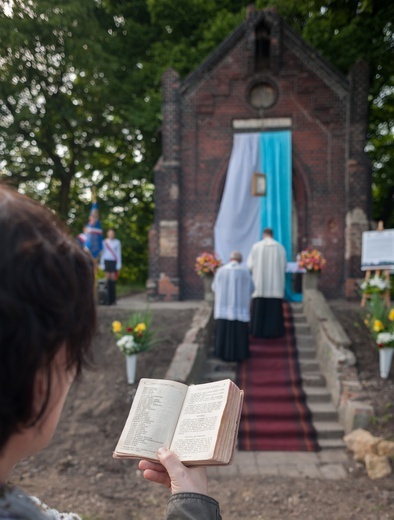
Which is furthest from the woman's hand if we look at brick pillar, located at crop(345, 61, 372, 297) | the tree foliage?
the tree foliage

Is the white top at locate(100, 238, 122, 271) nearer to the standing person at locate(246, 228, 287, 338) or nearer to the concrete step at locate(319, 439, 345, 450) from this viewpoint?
the standing person at locate(246, 228, 287, 338)

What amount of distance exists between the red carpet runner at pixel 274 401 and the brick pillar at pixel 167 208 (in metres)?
4.54

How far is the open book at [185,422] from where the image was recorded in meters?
1.68

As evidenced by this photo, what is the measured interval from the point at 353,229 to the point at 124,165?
9.88 metres

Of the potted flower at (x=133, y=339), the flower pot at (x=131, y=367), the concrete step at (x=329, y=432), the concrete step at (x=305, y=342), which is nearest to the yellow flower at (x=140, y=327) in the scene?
the potted flower at (x=133, y=339)

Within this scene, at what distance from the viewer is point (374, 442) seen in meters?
6.70

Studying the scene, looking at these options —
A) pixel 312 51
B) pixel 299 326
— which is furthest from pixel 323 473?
pixel 312 51

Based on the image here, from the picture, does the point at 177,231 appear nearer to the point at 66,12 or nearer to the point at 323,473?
the point at 66,12

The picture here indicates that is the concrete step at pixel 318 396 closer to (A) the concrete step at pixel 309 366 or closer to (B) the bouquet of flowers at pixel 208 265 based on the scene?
(A) the concrete step at pixel 309 366

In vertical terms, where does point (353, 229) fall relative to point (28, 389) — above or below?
above

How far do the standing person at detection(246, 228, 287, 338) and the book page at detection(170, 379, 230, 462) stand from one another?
28.2 ft

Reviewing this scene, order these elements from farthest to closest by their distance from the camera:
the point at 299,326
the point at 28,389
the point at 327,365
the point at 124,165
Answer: the point at 124,165 < the point at 299,326 < the point at 327,365 < the point at 28,389

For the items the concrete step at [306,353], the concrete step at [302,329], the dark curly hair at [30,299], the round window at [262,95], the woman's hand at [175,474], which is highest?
the round window at [262,95]

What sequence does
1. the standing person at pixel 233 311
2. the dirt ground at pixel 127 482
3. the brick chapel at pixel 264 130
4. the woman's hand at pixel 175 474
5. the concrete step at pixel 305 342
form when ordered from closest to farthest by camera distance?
the woman's hand at pixel 175 474 → the dirt ground at pixel 127 482 → the standing person at pixel 233 311 → the concrete step at pixel 305 342 → the brick chapel at pixel 264 130
